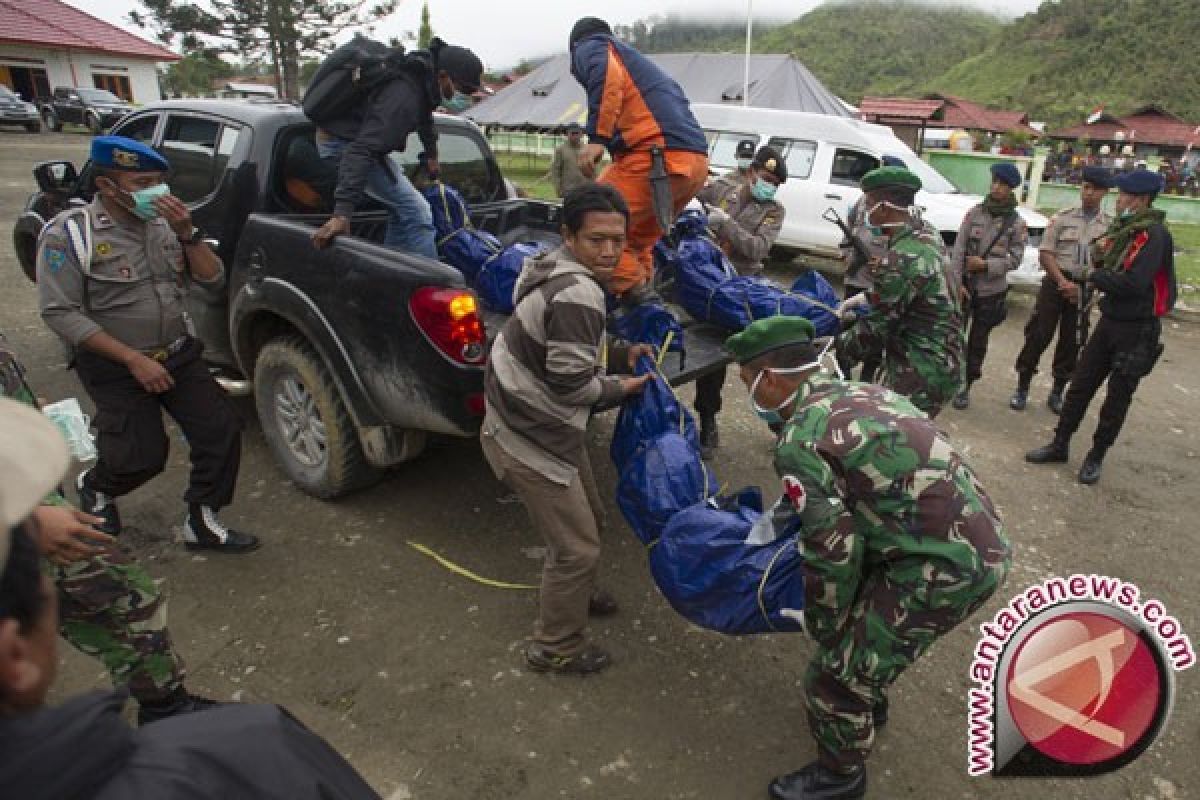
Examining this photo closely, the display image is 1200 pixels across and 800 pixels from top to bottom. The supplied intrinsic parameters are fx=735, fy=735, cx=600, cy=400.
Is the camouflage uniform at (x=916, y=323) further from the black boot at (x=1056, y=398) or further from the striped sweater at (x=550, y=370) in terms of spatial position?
the black boot at (x=1056, y=398)

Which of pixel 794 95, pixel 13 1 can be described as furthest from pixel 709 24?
pixel 794 95

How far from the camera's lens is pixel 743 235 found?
490cm

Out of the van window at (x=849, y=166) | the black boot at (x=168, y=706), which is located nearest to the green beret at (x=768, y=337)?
the black boot at (x=168, y=706)

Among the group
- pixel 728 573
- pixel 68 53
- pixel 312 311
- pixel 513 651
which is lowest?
pixel 513 651

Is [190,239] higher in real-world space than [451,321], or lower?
higher

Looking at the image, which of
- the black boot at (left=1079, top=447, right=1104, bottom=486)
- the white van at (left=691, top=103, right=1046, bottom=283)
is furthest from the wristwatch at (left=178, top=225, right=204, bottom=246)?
the white van at (left=691, top=103, right=1046, bottom=283)

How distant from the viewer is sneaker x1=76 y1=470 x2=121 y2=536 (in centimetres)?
338

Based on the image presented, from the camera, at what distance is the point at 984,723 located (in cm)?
234

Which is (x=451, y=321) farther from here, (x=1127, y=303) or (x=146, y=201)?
(x=1127, y=303)

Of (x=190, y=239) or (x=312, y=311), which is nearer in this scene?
(x=190, y=239)

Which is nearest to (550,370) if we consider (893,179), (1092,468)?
(893,179)

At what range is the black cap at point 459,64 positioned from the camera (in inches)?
150

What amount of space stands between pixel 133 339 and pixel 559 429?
192 cm

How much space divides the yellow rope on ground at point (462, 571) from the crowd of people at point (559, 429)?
0.41 metres
